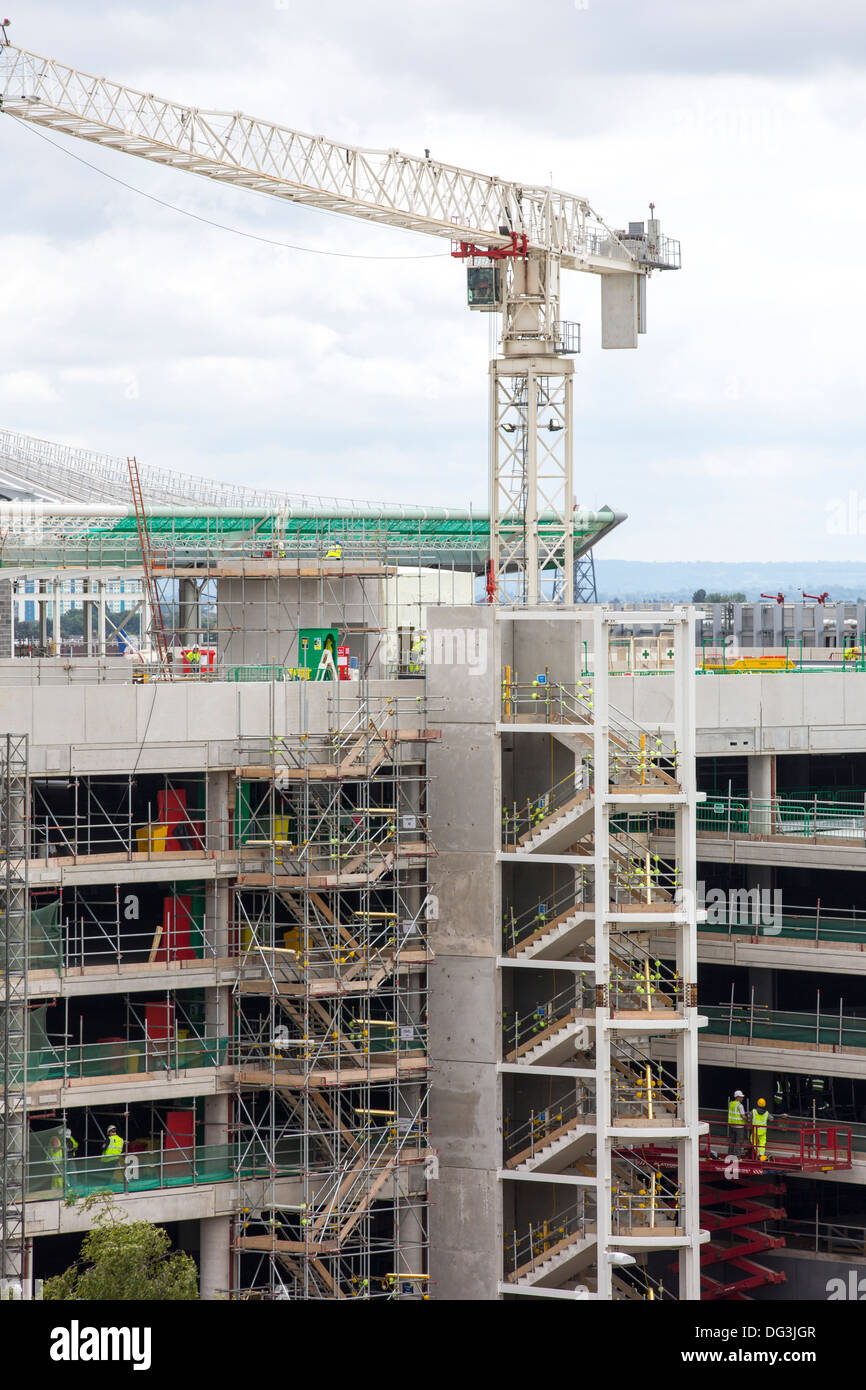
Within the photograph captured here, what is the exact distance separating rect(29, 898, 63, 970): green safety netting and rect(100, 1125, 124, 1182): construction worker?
528 cm

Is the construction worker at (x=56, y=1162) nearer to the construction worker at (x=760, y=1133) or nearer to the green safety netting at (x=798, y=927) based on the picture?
the construction worker at (x=760, y=1133)

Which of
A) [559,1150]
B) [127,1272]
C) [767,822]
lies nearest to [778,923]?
[767,822]

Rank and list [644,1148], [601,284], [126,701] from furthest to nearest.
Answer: [601,284], [644,1148], [126,701]

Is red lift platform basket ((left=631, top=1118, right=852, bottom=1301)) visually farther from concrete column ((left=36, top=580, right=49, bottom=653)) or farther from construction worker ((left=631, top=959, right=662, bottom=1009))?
concrete column ((left=36, top=580, right=49, bottom=653))

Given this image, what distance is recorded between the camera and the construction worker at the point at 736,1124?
58.7 meters

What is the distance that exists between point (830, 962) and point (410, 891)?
45.7 ft

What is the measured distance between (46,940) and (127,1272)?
389 inches

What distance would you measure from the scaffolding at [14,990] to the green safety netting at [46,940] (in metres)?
0.62

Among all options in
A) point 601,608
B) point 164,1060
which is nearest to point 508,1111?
point 164,1060

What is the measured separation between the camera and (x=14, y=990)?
4959 cm

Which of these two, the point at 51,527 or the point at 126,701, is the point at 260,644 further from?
the point at 51,527

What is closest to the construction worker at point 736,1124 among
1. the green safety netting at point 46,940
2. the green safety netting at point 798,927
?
the green safety netting at point 798,927

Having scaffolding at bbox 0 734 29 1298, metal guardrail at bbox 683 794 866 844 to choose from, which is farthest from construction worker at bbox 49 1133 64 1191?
metal guardrail at bbox 683 794 866 844

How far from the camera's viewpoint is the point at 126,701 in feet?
170
